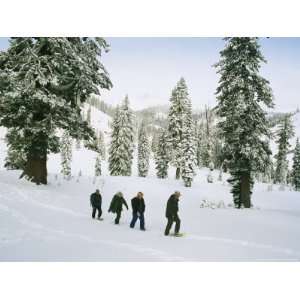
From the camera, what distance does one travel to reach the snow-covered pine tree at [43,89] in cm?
1450

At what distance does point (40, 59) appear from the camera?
14969 mm

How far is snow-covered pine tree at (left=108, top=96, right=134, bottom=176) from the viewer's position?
4750cm

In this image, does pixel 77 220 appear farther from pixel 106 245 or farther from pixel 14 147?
pixel 14 147

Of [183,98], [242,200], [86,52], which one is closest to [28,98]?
[86,52]

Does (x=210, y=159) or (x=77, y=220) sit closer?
(x=77, y=220)

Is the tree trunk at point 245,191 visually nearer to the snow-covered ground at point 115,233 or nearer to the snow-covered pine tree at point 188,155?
the snow-covered ground at point 115,233

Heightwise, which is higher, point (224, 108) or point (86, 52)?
point (86, 52)

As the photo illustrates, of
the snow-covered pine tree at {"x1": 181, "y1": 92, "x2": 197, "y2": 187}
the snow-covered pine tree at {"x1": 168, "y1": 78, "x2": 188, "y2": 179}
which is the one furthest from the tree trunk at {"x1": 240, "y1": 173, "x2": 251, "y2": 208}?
the snow-covered pine tree at {"x1": 168, "y1": 78, "x2": 188, "y2": 179}

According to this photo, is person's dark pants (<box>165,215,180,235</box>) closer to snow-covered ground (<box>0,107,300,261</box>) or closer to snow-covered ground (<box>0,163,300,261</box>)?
snow-covered ground (<box>0,107,300,261</box>)

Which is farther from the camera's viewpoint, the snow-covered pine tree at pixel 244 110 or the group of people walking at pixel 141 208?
the snow-covered pine tree at pixel 244 110

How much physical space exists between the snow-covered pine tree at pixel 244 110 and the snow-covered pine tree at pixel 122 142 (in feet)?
96.5

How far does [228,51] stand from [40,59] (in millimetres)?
11697

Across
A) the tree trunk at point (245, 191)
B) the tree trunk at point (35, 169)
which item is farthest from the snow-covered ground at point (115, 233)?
the tree trunk at point (245, 191)

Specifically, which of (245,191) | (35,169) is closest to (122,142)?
(245,191)
